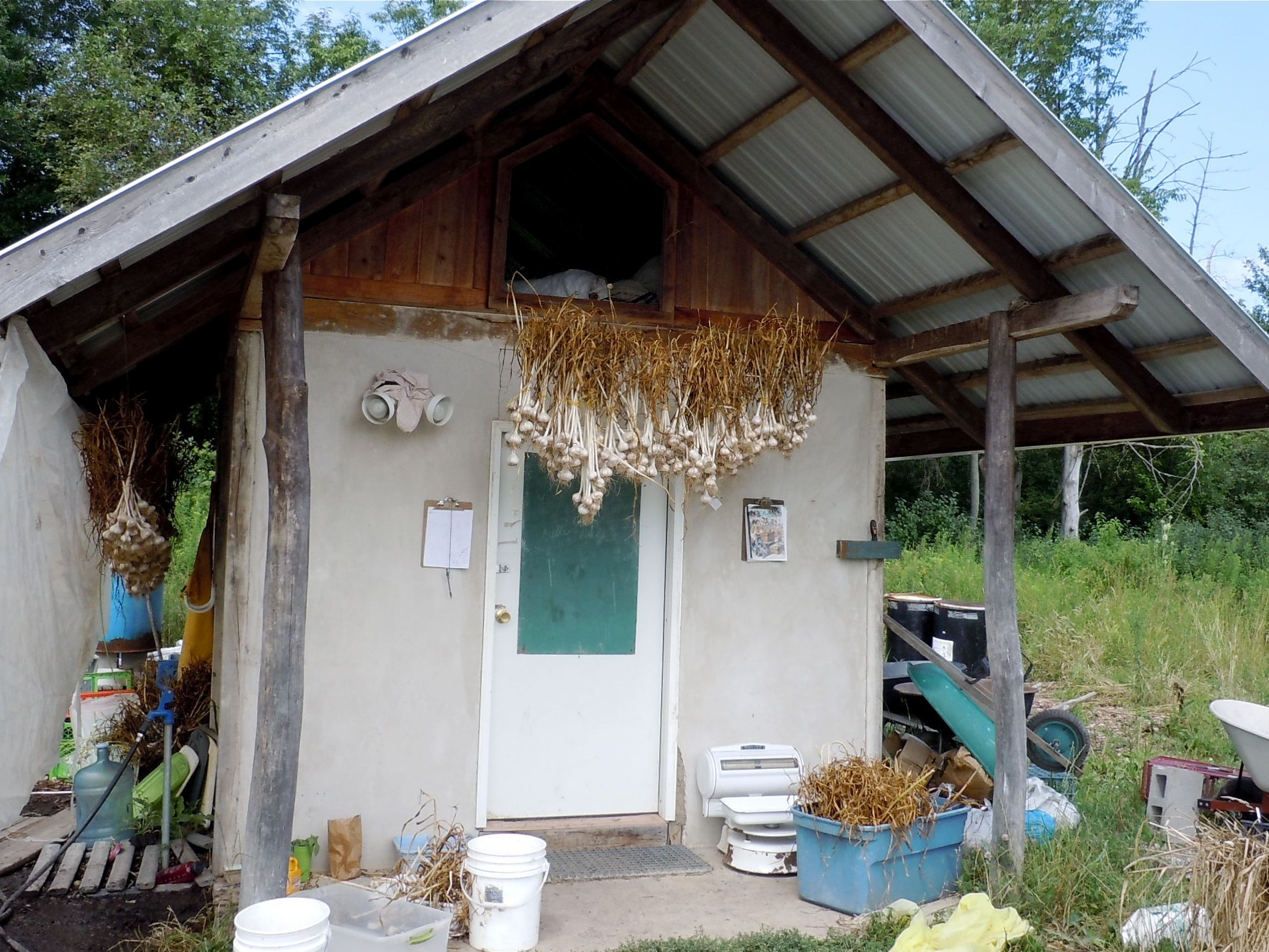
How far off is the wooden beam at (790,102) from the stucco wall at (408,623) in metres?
1.57

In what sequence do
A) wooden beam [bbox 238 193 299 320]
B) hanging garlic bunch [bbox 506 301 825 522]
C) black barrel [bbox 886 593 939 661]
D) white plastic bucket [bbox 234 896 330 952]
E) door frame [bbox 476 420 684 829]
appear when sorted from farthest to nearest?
1. black barrel [bbox 886 593 939 661]
2. door frame [bbox 476 420 684 829]
3. hanging garlic bunch [bbox 506 301 825 522]
4. wooden beam [bbox 238 193 299 320]
5. white plastic bucket [bbox 234 896 330 952]

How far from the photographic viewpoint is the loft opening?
5504mm

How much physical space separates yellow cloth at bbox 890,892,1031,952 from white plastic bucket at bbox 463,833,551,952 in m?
1.43

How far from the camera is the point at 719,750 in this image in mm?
5387

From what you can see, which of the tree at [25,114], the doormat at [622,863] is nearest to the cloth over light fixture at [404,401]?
the doormat at [622,863]

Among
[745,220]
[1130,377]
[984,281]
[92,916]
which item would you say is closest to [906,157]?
[984,281]

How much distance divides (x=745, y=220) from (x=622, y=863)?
3.55 metres

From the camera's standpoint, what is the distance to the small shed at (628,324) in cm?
412

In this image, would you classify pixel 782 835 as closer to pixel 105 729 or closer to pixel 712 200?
pixel 712 200

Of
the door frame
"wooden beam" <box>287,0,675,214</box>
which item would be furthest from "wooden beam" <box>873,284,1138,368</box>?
"wooden beam" <box>287,0,675,214</box>

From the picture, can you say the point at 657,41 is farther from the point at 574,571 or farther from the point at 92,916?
the point at 92,916

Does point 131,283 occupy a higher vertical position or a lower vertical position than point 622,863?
higher

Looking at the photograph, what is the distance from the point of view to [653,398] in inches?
191

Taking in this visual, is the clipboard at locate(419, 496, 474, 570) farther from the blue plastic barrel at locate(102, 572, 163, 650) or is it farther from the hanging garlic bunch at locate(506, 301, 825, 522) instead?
the blue plastic barrel at locate(102, 572, 163, 650)
